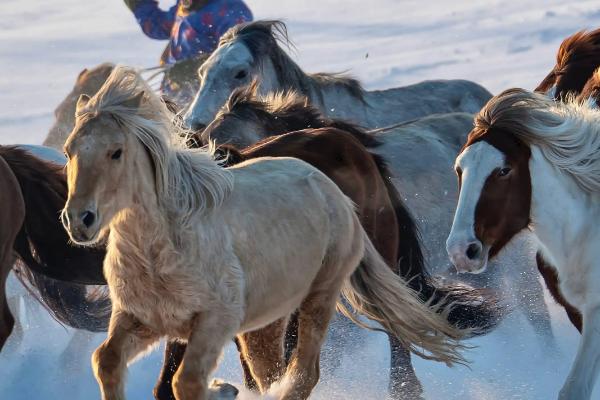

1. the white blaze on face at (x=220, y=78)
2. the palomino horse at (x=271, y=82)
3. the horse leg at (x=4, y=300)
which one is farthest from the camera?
the palomino horse at (x=271, y=82)

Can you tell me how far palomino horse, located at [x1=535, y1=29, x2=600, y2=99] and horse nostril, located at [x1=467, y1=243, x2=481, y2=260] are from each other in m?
1.89

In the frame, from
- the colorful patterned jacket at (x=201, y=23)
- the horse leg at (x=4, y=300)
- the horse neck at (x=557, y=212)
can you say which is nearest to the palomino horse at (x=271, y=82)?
the colorful patterned jacket at (x=201, y=23)

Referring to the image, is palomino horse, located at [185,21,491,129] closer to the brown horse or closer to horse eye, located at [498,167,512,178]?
the brown horse

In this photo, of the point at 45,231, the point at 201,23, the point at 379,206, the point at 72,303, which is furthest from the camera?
the point at 201,23

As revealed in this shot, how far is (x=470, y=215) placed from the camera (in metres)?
4.80

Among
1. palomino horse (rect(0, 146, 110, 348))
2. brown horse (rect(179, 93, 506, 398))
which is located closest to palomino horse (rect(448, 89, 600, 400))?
brown horse (rect(179, 93, 506, 398))

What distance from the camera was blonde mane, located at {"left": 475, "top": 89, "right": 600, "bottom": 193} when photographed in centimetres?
493

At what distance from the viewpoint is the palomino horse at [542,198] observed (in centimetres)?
480

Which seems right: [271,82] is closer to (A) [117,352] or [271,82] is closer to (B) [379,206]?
(B) [379,206]

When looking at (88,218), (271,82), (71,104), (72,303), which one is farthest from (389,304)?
(71,104)

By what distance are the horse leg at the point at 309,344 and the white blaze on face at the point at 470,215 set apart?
0.56 metres

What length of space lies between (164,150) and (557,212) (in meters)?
1.46

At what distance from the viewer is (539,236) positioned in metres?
5.01

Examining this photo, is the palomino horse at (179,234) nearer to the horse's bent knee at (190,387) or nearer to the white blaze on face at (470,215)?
the horse's bent knee at (190,387)
